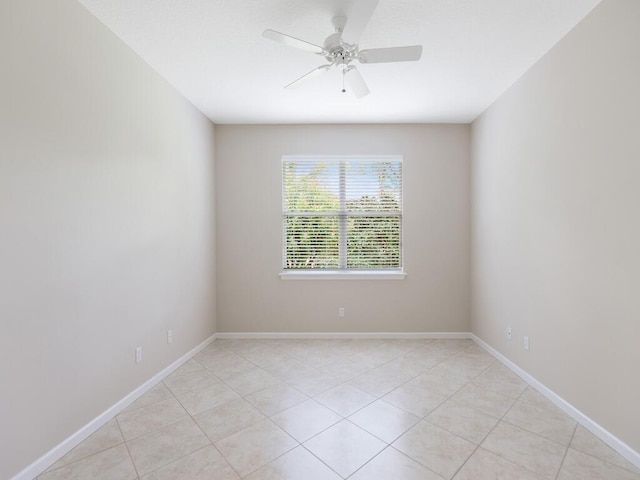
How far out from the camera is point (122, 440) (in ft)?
6.45

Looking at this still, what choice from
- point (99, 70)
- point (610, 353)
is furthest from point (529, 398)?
point (99, 70)

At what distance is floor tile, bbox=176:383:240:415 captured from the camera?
7.72ft

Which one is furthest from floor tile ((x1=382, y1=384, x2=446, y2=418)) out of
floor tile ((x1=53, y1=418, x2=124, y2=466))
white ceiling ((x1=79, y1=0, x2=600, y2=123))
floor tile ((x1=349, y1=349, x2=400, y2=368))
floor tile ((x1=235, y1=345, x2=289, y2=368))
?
white ceiling ((x1=79, y1=0, x2=600, y2=123))

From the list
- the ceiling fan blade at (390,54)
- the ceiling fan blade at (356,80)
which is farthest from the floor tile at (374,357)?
the ceiling fan blade at (390,54)

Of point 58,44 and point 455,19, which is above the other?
point 455,19

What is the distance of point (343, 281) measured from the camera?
155 inches

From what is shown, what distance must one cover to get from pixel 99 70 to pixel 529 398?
397cm

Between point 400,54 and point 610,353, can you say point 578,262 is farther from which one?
point 400,54

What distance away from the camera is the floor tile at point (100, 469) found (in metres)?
1.66

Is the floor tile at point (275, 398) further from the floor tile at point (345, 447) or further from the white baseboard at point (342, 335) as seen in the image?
the white baseboard at point (342, 335)

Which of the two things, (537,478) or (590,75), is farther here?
(590,75)

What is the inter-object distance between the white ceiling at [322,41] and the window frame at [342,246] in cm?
64

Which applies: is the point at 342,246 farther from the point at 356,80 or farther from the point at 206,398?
the point at 206,398

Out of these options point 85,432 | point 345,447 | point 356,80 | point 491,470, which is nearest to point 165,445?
point 85,432
